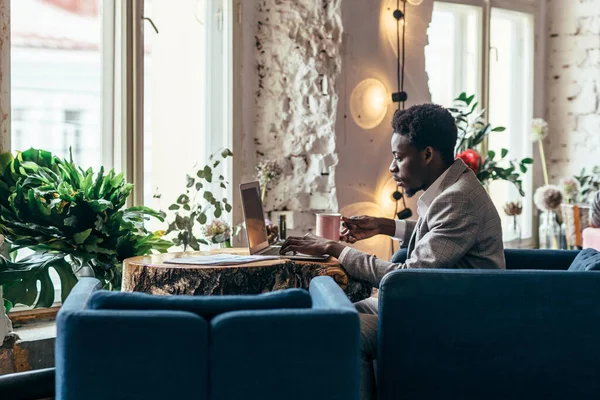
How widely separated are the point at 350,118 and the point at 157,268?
1877mm

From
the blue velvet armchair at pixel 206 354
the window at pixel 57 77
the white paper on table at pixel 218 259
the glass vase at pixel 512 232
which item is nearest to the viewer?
the blue velvet armchair at pixel 206 354

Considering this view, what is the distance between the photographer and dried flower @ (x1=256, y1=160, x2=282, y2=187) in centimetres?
363

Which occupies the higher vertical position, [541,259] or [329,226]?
[329,226]

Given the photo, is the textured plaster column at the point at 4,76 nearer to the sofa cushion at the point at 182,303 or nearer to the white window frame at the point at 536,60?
the sofa cushion at the point at 182,303

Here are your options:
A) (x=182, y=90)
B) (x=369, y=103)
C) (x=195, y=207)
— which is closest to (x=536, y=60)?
(x=369, y=103)

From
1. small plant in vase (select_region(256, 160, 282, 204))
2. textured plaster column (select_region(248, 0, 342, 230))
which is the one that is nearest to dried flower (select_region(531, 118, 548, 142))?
textured plaster column (select_region(248, 0, 342, 230))

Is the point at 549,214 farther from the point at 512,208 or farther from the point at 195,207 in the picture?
the point at 195,207

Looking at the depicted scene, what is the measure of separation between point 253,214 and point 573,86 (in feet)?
12.1

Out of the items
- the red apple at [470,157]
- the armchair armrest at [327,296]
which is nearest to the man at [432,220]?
the armchair armrest at [327,296]

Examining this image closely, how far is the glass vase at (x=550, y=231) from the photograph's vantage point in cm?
517

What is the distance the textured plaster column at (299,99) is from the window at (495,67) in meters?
1.40

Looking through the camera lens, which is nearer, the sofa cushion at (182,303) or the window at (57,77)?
the sofa cushion at (182,303)

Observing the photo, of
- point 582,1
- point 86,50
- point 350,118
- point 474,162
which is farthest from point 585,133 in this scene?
point 86,50

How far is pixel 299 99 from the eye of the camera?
12.5ft
